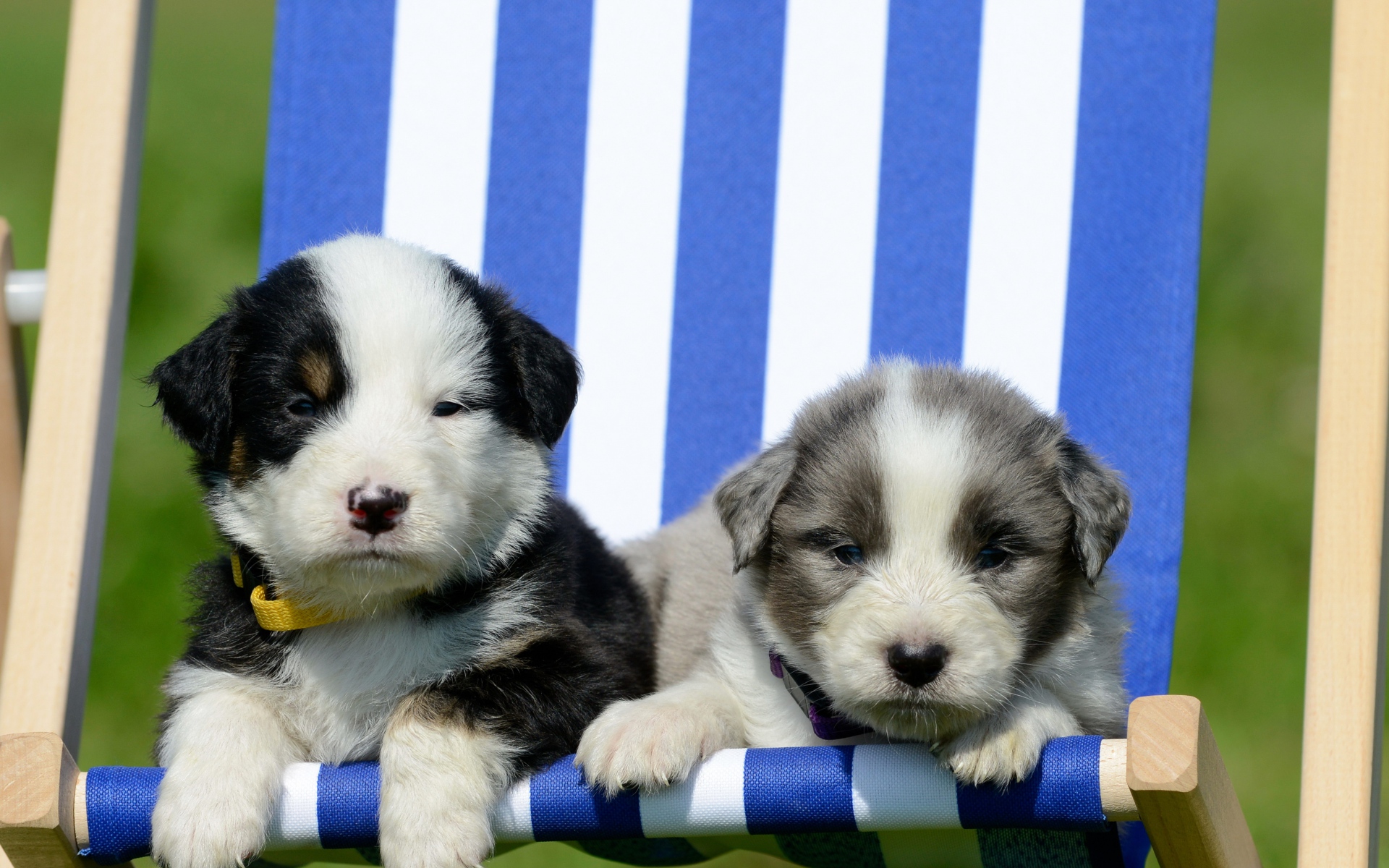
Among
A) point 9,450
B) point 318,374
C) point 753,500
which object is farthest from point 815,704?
point 9,450

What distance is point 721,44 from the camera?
4.74 m

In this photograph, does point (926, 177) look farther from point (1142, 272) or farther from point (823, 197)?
point (1142, 272)

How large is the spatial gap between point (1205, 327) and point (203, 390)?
5831 mm

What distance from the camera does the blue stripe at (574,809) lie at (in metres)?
2.56

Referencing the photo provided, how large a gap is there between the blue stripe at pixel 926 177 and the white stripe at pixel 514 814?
2125 millimetres

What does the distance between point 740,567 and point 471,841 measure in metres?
0.81

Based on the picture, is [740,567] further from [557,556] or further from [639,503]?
[639,503]

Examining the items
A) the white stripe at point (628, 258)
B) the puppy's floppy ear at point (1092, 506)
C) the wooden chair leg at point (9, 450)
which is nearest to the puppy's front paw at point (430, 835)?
the puppy's floppy ear at point (1092, 506)

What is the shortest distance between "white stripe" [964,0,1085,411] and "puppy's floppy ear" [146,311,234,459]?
215cm

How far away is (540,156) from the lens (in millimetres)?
4715

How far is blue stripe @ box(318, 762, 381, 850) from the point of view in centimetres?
258

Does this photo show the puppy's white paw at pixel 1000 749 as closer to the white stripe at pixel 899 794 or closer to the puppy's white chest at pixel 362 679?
the white stripe at pixel 899 794

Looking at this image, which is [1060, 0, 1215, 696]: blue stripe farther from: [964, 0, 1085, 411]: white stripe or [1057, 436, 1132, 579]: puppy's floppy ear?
[1057, 436, 1132, 579]: puppy's floppy ear

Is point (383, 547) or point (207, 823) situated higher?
point (383, 547)
